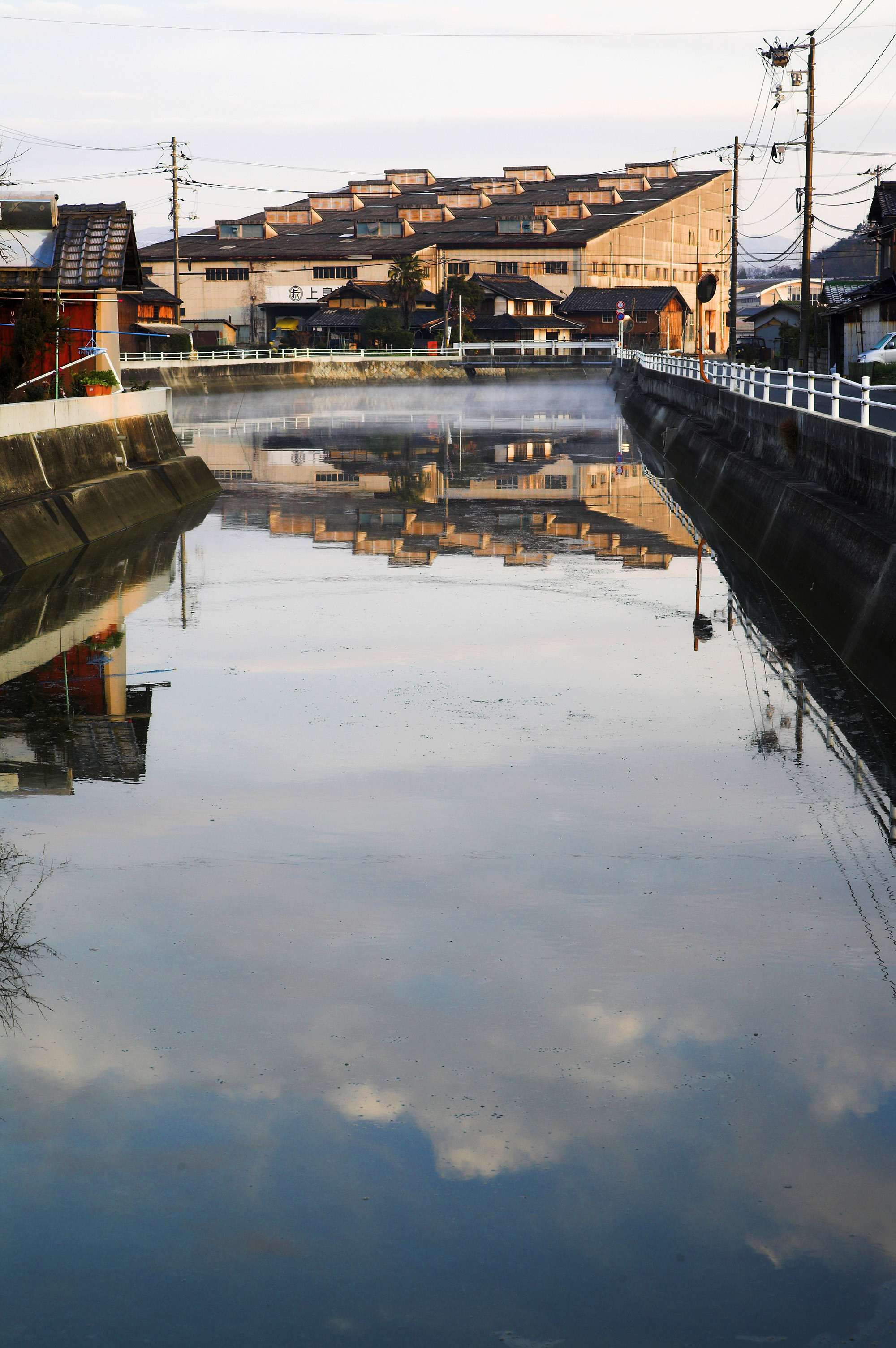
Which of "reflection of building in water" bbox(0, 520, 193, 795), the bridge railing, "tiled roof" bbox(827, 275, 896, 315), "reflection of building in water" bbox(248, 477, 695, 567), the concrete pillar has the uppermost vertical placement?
"tiled roof" bbox(827, 275, 896, 315)

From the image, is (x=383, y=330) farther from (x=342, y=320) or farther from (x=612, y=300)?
(x=612, y=300)

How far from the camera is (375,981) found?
7.02 m

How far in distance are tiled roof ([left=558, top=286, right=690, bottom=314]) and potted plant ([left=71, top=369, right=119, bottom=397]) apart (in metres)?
87.4

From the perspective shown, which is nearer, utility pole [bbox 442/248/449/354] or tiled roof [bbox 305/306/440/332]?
utility pole [bbox 442/248/449/354]

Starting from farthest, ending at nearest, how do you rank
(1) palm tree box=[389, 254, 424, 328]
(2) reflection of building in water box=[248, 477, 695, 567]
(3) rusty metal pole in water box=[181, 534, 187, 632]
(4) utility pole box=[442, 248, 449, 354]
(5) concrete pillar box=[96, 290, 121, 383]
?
(1) palm tree box=[389, 254, 424, 328], (4) utility pole box=[442, 248, 449, 354], (5) concrete pillar box=[96, 290, 121, 383], (2) reflection of building in water box=[248, 477, 695, 567], (3) rusty metal pole in water box=[181, 534, 187, 632]

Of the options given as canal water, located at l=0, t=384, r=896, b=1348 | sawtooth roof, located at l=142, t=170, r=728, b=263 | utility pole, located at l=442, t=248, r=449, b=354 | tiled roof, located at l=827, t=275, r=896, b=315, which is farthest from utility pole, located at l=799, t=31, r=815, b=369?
sawtooth roof, located at l=142, t=170, r=728, b=263

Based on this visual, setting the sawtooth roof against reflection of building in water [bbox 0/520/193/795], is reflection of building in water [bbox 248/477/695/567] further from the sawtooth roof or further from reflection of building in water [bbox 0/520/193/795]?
the sawtooth roof

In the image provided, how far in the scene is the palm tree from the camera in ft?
352

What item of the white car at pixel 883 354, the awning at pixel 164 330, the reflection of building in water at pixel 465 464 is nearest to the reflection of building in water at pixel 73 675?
the reflection of building in water at pixel 465 464

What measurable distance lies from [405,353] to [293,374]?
18812 millimetres

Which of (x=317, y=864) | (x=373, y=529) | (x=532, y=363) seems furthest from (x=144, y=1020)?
(x=532, y=363)

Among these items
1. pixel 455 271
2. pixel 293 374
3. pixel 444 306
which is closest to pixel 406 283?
pixel 444 306

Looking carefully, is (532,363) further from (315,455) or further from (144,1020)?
(144,1020)

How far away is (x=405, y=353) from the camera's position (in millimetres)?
97312
